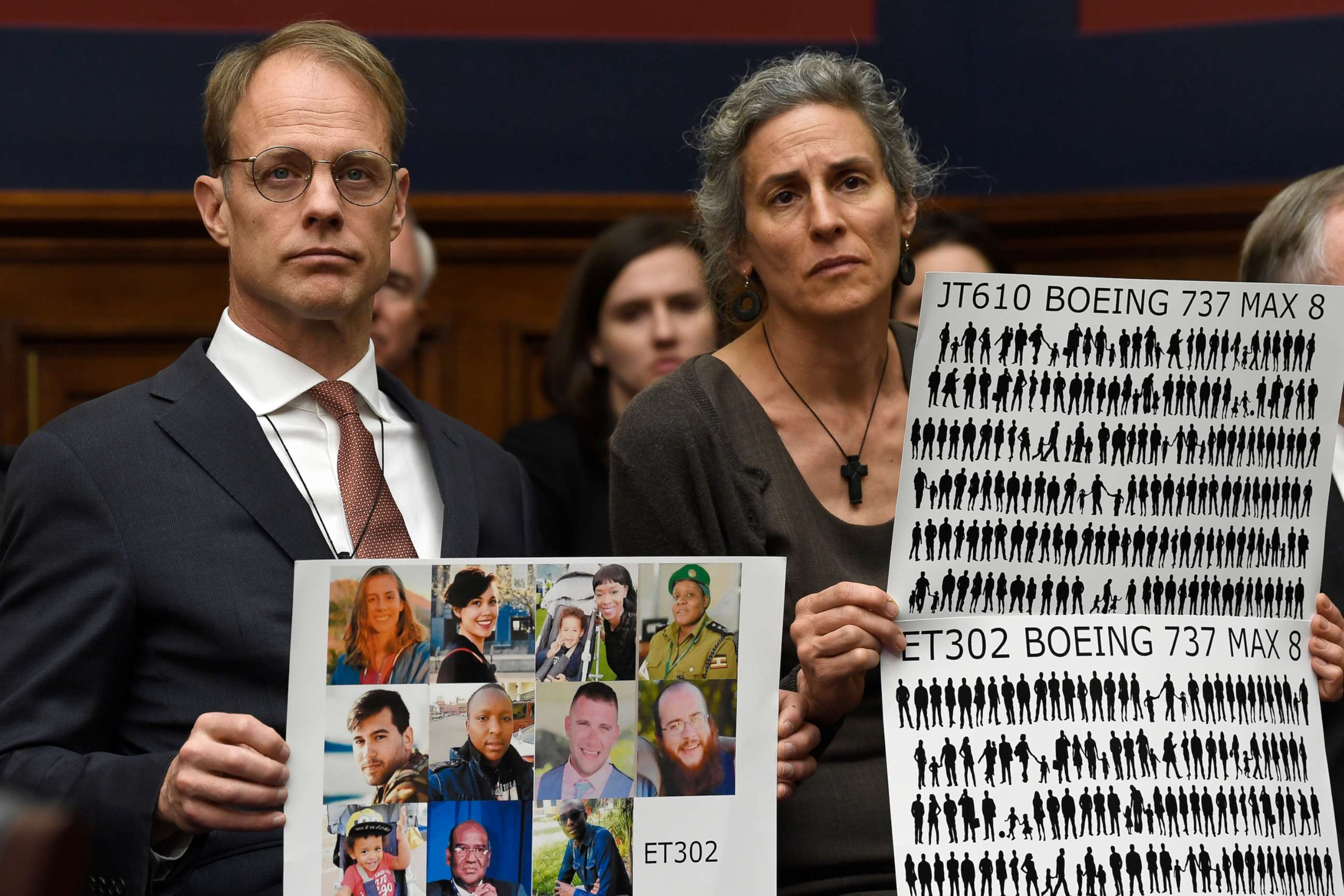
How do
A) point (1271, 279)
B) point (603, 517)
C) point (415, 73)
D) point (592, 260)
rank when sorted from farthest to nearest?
point (415, 73) < point (592, 260) < point (603, 517) < point (1271, 279)

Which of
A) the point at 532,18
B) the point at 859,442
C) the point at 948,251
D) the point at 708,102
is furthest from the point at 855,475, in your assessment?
the point at 532,18

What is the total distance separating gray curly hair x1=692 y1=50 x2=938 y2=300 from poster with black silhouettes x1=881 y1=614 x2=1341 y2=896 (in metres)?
0.78

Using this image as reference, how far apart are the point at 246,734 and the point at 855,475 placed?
916 mm

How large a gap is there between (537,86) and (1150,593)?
110 inches

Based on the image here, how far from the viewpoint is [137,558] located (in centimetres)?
187

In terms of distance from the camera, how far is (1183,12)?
4148 mm

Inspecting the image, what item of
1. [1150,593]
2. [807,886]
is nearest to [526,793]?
[807,886]

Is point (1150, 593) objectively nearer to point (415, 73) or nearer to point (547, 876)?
point (547, 876)

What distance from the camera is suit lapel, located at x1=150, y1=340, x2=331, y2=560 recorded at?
1940 millimetres

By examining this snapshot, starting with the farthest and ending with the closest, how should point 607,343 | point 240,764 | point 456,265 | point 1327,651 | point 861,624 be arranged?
1. point 456,265
2. point 607,343
3. point 1327,651
4. point 861,624
5. point 240,764

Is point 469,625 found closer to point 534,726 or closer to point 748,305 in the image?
point 534,726

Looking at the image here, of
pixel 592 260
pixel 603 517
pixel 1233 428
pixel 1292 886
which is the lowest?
pixel 1292 886

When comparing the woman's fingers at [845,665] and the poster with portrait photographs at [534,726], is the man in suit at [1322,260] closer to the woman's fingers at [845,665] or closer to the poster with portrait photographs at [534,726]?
the woman's fingers at [845,665]

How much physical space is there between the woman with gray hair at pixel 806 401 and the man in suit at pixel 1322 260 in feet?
1.86
